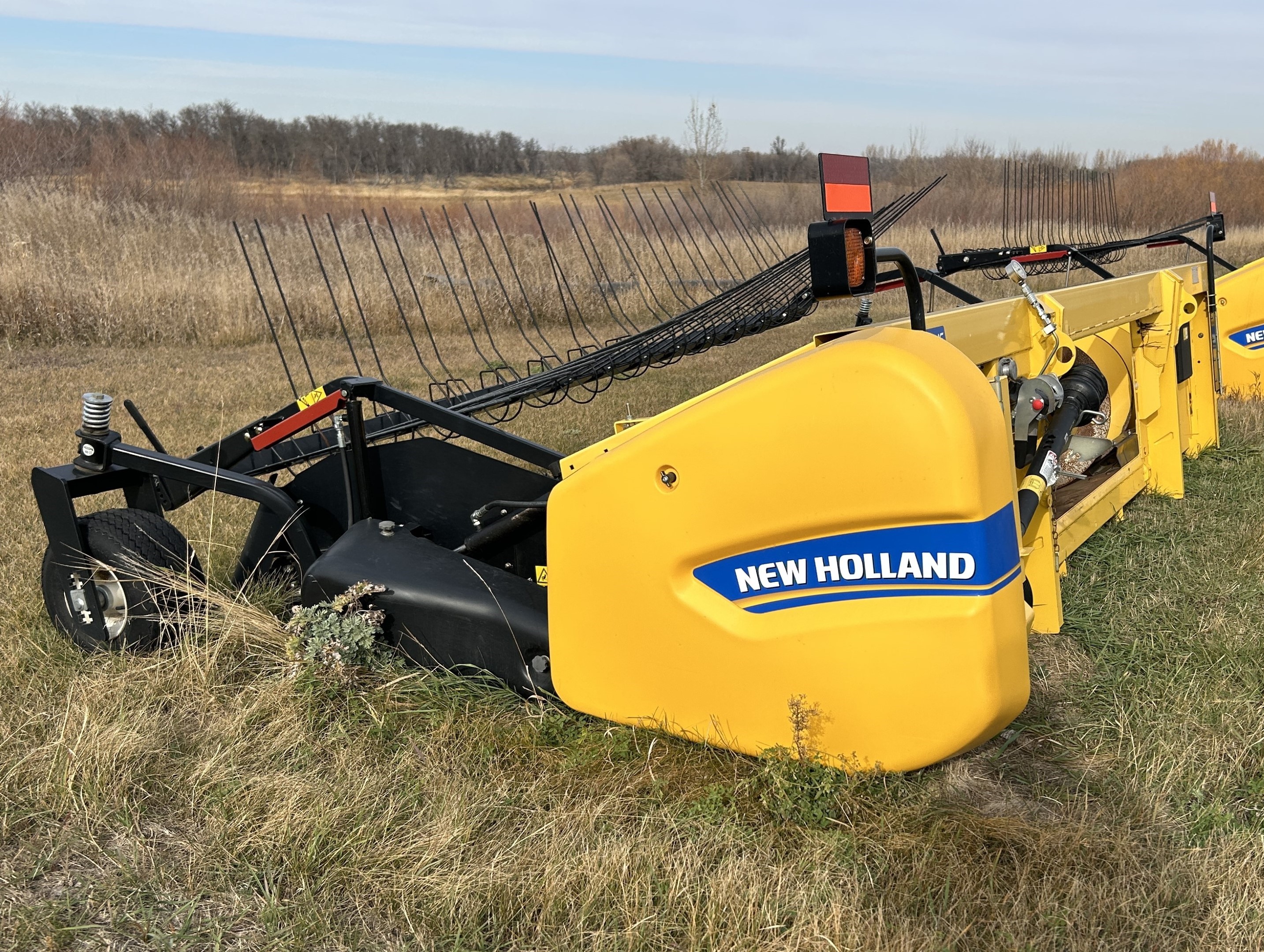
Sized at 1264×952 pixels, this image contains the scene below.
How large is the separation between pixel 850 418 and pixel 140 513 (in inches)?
95.6

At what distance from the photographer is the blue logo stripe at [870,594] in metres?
2.14

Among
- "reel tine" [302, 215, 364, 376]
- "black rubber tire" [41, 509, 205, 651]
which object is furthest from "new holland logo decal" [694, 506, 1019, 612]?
"reel tine" [302, 215, 364, 376]

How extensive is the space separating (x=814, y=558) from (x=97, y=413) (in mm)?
2449

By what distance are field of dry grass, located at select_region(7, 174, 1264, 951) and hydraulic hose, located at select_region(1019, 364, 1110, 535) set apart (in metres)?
0.61

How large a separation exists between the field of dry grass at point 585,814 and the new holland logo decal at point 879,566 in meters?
0.44

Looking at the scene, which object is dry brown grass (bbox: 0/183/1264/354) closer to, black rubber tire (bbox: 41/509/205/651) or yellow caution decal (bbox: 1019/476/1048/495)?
black rubber tire (bbox: 41/509/205/651)

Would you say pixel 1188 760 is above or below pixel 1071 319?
below

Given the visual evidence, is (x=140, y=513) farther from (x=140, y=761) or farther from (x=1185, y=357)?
(x=1185, y=357)

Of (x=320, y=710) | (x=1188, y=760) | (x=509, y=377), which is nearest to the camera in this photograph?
(x=1188, y=760)

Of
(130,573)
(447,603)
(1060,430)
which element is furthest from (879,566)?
(130,573)

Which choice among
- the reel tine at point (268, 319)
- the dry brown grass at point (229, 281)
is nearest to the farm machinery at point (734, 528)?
the reel tine at point (268, 319)

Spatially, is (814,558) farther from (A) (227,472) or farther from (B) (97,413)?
(B) (97,413)

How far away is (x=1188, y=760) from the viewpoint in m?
2.71

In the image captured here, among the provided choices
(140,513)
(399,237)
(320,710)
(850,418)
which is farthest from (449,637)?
(399,237)
